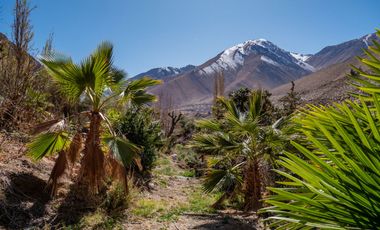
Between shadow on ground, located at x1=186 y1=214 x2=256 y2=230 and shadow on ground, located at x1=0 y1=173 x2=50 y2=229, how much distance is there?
2.94 metres

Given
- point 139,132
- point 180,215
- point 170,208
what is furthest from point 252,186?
point 139,132

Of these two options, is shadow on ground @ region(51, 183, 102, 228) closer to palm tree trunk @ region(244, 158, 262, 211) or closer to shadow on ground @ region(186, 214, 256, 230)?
shadow on ground @ region(186, 214, 256, 230)

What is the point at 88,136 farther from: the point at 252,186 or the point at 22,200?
the point at 252,186

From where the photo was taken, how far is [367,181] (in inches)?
42.9

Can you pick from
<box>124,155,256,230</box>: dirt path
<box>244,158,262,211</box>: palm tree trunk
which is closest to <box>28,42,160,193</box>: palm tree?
<box>124,155,256,230</box>: dirt path

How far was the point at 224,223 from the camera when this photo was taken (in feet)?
22.9

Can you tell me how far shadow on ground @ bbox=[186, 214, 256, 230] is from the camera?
666 cm

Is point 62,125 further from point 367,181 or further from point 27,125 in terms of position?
point 367,181

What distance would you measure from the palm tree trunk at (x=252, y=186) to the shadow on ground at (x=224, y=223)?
0.41m

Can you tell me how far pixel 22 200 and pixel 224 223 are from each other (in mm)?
3880

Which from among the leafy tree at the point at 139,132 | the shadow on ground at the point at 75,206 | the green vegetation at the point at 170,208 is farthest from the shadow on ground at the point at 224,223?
the leafy tree at the point at 139,132

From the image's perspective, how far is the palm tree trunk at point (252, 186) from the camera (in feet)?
24.0

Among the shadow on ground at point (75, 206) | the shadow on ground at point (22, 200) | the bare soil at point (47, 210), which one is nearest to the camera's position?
the shadow on ground at point (22, 200)

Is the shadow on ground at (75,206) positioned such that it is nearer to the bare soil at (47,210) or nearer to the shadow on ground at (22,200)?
the bare soil at (47,210)
